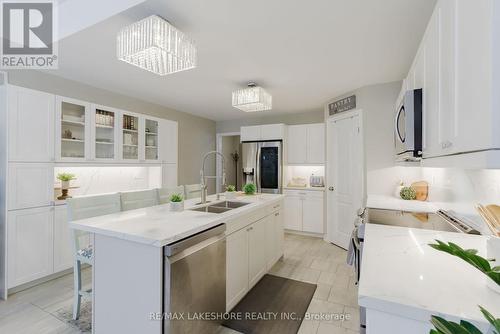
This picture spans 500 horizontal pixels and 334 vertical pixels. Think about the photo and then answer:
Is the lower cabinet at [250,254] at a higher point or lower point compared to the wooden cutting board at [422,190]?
lower

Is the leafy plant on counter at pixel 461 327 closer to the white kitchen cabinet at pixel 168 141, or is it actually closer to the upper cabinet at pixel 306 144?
the white kitchen cabinet at pixel 168 141

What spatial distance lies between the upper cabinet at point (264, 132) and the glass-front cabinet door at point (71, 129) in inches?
115

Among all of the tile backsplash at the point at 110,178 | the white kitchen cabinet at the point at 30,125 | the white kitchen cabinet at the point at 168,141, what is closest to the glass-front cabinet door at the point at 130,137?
the tile backsplash at the point at 110,178

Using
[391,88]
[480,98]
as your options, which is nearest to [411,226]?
[480,98]

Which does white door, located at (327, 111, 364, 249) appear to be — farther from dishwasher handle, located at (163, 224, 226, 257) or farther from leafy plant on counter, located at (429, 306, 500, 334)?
leafy plant on counter, located at (429, 306, 500, 334)

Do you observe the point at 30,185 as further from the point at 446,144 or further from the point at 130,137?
the point at 446,144

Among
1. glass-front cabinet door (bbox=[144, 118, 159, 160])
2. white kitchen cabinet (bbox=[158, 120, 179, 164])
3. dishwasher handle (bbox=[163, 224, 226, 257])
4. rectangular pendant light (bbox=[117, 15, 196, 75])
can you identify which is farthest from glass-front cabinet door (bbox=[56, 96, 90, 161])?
dishwasher handle (bbox=[163, 224, 226, 257])

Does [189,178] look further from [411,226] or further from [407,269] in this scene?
[407,269]

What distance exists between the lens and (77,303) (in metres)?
2.06

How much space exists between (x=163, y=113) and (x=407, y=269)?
14.7 feet

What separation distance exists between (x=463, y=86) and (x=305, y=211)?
3.99 meters

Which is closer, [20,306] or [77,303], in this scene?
[77,303]

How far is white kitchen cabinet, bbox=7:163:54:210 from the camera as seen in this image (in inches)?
96.7

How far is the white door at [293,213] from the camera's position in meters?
4.69
